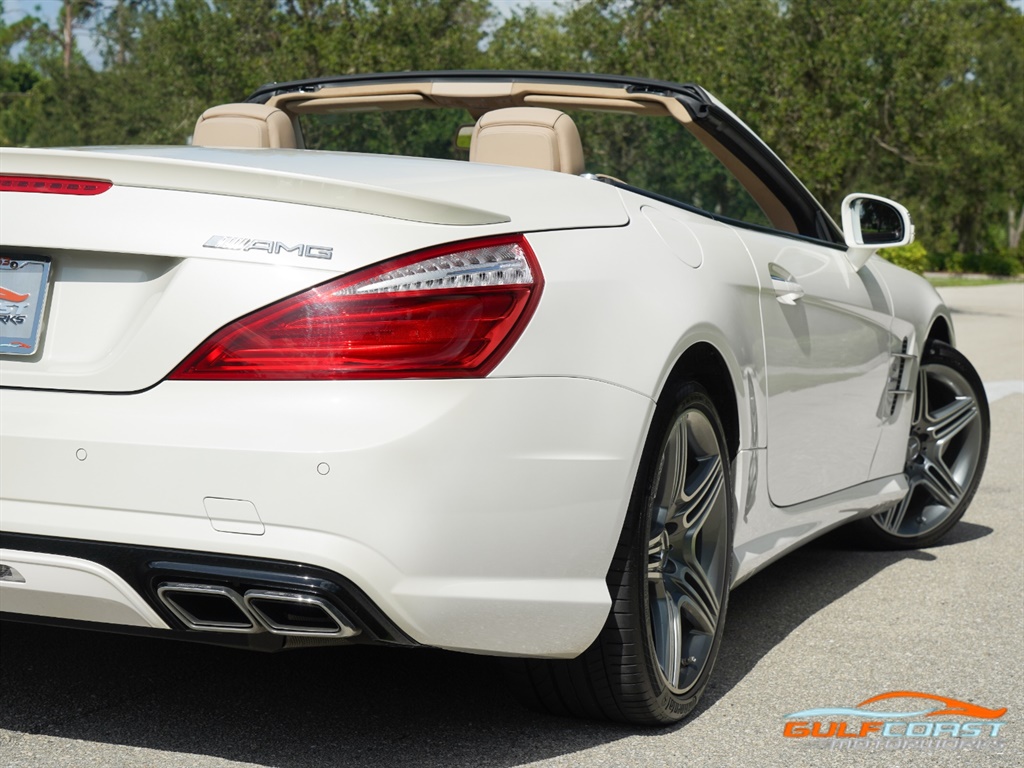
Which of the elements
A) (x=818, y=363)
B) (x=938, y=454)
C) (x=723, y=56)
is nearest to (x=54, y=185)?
(x=818, y=363)

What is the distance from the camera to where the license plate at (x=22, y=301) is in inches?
104

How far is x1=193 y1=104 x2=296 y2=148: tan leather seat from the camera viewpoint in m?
4.06

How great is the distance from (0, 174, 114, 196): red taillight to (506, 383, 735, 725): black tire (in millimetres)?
1228

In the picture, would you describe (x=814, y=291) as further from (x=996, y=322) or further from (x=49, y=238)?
(x=996, y=322)

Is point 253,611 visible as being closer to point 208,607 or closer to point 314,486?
point 208,607

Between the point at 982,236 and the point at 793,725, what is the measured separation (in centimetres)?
6151

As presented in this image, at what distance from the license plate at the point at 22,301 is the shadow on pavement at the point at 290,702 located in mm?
935

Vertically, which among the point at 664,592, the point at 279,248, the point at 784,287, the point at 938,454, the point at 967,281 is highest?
the point at 279,248

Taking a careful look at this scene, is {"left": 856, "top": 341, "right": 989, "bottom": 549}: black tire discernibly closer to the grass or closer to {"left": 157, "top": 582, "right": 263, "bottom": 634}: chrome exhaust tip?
{"left": 157, "top": 582, "right": 263, "bottom": 634}: chrome exhaust tip

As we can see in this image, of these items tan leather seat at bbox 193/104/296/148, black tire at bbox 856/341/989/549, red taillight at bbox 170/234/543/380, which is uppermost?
tan leather seat at bbox 193/104/296/148

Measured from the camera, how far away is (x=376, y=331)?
8.29ft

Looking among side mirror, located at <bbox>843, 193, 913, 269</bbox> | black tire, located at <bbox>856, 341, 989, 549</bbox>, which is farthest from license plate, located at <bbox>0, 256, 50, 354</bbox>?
black tire, located at <bbox>856, 341, 989, 549</bbox>

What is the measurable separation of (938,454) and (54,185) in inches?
151

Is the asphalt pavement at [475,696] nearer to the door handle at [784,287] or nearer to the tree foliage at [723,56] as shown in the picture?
the door handle at [784,287]
